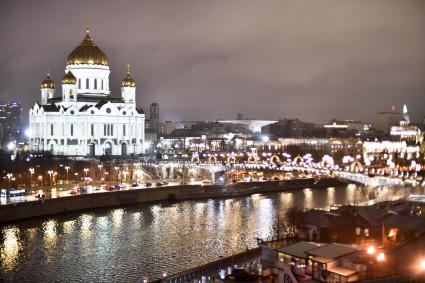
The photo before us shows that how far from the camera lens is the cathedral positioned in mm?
40812

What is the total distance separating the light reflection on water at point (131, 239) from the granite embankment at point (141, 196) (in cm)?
49

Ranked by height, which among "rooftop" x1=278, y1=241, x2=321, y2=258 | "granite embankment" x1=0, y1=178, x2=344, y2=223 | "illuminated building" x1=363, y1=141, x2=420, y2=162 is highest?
"illuminated building" x1=363, y1=141, x2=420, y2=162

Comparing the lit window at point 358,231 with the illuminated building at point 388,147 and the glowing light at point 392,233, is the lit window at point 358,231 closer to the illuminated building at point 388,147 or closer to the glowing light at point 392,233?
the glowing light at point 392,233

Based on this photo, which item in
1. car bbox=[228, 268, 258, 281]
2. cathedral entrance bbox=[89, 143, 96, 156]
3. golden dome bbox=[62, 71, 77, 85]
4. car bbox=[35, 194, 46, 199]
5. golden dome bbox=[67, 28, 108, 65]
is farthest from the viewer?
golden dome bbox=[67, 28, 108, 65]

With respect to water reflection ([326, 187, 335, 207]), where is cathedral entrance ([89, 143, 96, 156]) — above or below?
above

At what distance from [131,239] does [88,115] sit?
22222 millimetres

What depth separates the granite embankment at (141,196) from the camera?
22.9 m

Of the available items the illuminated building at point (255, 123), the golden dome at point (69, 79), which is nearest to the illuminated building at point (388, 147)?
the golden dome at point (69, 79)

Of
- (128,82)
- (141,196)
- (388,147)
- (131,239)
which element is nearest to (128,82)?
(128,82)

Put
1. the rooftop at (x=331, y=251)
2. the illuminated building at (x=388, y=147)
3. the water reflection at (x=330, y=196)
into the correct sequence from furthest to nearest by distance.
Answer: the illuminated building at (x=388, y=147) → the water reflection at (x=330, y=196) → the rooftop at (x=331, y=251)

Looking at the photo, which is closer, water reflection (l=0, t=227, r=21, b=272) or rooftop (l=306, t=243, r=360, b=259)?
rooftop (l=306, t=243, r=360, b=259)

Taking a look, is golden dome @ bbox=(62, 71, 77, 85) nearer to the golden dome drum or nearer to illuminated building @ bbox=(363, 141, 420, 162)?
the golden dome drum

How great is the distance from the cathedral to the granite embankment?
1129 centimetres

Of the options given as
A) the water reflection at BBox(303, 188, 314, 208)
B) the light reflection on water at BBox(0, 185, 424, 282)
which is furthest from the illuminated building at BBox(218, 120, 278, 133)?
the light reflection on water at BBox(0, 185, 424, 282)
